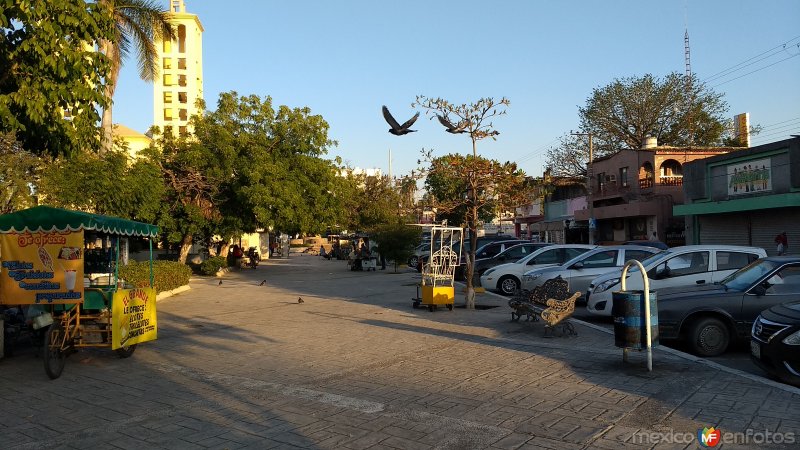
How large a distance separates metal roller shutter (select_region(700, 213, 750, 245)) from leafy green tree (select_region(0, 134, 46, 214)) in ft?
98.0

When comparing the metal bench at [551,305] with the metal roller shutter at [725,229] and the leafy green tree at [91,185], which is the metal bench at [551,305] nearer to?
the leafy green tree at [91,185]

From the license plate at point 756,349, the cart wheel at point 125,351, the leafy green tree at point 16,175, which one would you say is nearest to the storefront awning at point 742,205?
the license plate at point 756,349

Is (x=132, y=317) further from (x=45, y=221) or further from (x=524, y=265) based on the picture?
(x=524, y=265)

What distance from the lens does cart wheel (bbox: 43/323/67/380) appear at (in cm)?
786

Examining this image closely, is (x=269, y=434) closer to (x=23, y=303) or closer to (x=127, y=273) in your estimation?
(x=23, y=303)

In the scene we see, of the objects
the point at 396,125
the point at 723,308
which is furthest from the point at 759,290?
the point at 396,125

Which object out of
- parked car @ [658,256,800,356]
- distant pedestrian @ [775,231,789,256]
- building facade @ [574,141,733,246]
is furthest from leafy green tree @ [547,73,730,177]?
parked car @ [658,256,800,356]

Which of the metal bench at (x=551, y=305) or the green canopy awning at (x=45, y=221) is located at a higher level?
the green canopy awning at (x=45, y=221)

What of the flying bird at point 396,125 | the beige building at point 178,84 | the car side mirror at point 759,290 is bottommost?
the car side mirror at point 759,290

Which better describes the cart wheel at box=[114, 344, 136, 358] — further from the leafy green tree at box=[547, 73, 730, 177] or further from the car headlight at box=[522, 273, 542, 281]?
the leafy green tree at box=[547, 73, 730, 177]

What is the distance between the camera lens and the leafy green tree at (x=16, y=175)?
1602cm

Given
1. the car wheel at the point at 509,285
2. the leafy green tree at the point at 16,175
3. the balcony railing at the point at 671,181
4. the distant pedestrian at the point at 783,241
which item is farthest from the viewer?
the balcony railing at the point at 671,181

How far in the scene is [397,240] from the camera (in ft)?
100

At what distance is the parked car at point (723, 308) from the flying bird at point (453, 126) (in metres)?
6.87
